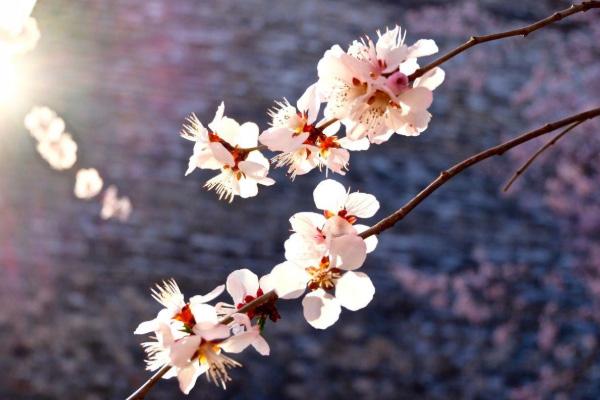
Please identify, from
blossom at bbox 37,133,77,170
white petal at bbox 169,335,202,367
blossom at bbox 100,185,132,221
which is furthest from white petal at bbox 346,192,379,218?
blossom at bbox 37,133,77,170

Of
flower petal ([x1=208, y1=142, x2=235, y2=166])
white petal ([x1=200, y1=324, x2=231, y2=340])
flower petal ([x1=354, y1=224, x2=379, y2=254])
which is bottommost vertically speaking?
white petal ([x1=200, y1=324, x2=231, y2=340])

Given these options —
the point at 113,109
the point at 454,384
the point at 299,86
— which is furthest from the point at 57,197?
the point at 454,384

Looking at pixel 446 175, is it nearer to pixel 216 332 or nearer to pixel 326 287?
pixel 326 287

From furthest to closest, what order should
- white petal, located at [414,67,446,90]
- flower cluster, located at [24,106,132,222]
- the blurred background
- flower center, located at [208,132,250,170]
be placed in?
flower cluster, located at [24,106,132,222] → the blurred background → flower center, located at [208,132,250,170] → white petal, located at [414,67,446,90]

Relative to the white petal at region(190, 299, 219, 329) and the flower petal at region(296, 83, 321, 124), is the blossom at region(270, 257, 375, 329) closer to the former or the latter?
the white petal at region(190, 299, 219, 329)

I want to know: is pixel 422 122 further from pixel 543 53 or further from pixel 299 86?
pixel 543 53

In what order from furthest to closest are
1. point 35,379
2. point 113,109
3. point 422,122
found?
point 113,109, point 35,379, point 422,122
